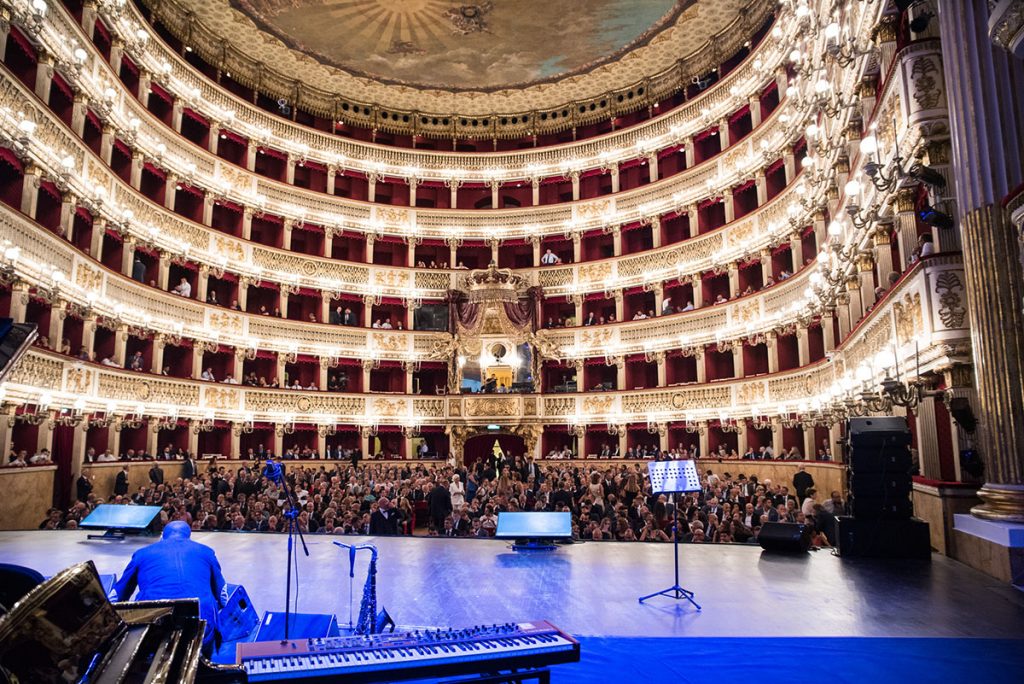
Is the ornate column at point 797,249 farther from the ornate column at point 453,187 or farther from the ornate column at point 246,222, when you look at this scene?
the ornate column at point 246,222

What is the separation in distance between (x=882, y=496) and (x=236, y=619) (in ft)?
29.5

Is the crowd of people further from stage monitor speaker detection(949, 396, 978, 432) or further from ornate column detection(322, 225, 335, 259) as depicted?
ornate column detection(322, 225, 335, 259)

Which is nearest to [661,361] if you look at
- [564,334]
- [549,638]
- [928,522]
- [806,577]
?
[564,334]

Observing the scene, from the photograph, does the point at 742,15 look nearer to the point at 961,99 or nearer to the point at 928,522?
the point at 961,99

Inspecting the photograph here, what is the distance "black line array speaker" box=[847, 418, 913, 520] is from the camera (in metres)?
10.1

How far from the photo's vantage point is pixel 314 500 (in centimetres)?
1803

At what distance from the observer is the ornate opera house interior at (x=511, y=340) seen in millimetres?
6477

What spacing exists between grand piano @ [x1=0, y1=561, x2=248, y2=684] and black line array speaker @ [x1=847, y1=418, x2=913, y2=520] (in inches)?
373

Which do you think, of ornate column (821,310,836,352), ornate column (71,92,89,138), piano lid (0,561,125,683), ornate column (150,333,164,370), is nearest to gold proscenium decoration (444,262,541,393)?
ornate column (150,333,164,370)

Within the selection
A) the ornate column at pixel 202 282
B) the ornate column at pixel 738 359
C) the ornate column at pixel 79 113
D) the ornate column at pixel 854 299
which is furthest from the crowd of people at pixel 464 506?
the ornate column at pixel 79 113

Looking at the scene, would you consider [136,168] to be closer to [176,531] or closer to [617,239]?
[617,239]

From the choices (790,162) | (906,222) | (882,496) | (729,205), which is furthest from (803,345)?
(882,496)

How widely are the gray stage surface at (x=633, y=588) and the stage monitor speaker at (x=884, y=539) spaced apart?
29 centimetres

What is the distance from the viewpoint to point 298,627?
21.7 ft
